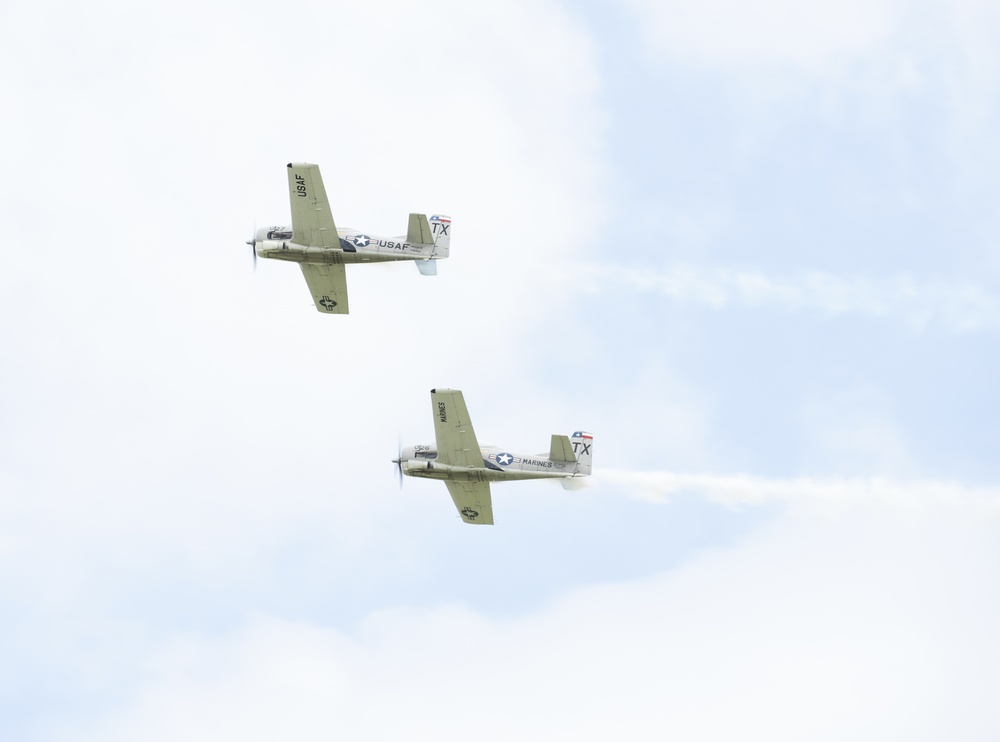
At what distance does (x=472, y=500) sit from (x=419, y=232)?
11637 millimetres

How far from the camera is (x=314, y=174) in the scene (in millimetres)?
87125

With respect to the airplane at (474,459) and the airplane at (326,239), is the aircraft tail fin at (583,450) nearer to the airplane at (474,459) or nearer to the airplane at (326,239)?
the airplane at (474,459)

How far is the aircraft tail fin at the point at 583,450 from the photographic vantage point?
86688 millimetres

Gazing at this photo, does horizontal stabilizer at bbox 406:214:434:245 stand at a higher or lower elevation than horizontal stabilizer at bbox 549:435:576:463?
higher

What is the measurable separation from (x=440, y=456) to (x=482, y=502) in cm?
393

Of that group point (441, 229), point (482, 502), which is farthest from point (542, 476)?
point (441, 229)

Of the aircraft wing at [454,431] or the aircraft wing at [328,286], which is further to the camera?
the aircraft wing at [328,286]

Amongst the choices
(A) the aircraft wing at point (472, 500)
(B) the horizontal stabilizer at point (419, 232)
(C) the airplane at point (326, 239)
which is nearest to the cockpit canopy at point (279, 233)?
(C) the airplane at point (326, 239)

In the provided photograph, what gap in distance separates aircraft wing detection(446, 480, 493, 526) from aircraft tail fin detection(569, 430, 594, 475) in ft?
12.9

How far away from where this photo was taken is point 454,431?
84.8 metres

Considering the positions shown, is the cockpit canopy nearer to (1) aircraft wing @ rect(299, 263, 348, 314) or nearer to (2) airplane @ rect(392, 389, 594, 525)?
(1) aircraft wing @ rect(299, 263, 348, 314)

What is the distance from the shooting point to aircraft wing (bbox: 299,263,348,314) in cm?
9275

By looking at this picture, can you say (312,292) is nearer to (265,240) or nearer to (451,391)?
(265,240)

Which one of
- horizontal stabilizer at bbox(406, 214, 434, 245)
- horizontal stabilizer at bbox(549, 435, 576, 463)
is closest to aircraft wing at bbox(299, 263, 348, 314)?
horizontal stabilizer at bbox(406, 214, 434, 245)
